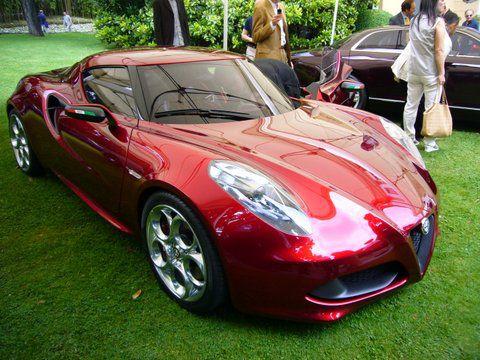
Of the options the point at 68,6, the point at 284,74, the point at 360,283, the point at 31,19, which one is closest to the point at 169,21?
the point at 284,74

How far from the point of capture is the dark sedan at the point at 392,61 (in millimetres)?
5141

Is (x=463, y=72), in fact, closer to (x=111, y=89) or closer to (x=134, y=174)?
(x=111, y=89)

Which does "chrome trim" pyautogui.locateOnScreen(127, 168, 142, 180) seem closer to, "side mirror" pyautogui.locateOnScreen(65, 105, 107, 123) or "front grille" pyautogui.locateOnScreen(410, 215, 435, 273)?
"side mirror" pyautogui.locateOnScreen(65, 105, 107, 123)

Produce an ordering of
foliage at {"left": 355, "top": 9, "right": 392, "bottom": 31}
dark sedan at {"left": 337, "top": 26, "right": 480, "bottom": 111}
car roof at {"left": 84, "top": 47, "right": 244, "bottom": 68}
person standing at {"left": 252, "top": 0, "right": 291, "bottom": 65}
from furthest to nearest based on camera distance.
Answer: foliage at {"left": 355, "top": 9, "right": 392, "bottom": 31} < dark sedan at {"left": 337, "top": 26, "right": 480, "bottom": 111} < person standing at {"left": 252, "top": 0, "right": 291, "bottom": 65} < car roof at {"left": 84, "top": 47, "right": 244, "bottom": 68}

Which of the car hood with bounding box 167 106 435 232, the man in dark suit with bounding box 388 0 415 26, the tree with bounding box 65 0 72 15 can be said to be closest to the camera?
the car hood with bounding box 167 106 435 232

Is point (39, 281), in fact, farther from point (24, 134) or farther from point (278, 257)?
point (24, 134)

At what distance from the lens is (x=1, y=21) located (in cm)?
2866

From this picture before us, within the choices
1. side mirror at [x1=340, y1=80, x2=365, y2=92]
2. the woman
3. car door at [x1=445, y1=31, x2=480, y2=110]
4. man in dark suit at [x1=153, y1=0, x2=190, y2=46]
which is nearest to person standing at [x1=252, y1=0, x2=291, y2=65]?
man in dark suit at [x1=153, y1=0, x2=190, y2=46]

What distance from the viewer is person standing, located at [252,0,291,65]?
16.5ft

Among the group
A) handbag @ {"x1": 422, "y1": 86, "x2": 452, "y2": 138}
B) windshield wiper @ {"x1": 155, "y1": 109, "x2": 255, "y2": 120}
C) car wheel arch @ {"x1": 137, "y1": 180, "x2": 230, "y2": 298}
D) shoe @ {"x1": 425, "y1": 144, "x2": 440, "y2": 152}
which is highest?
windshield wiper @ {"x1": 155, "y1": 109, "x2": 255, "y2": 120}

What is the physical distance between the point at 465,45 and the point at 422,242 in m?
4.19

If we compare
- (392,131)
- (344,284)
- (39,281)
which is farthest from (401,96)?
(39,281)

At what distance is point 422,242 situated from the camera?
6.86 ft

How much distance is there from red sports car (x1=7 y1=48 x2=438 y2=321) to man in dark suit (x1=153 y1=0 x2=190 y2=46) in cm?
225
